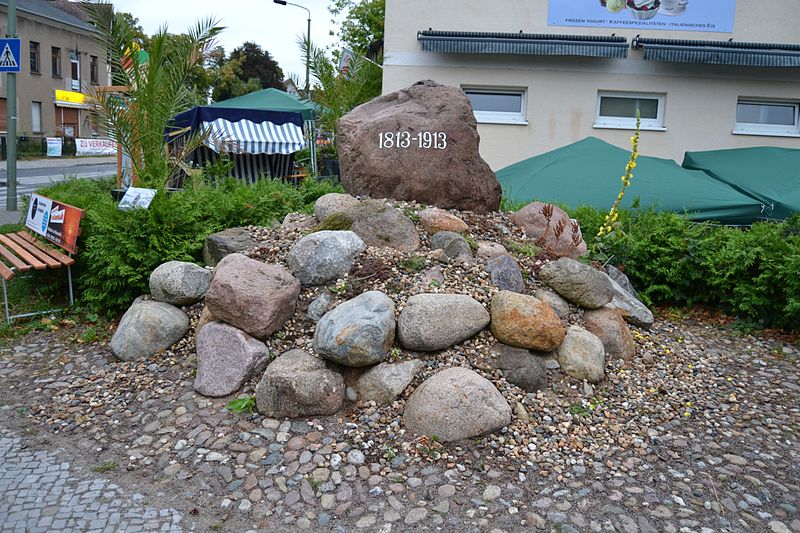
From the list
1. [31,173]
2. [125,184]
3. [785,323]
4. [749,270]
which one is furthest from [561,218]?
[31,173]

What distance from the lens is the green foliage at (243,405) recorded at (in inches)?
192

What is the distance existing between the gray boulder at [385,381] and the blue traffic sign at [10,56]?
10.3m

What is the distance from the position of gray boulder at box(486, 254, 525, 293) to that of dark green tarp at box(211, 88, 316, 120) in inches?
414

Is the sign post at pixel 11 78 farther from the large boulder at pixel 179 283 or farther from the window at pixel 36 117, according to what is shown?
the window at pixel 36 117

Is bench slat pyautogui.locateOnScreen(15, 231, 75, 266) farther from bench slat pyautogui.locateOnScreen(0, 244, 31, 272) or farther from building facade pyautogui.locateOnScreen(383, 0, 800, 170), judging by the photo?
building facade pyautogui.locateOnScreen(383, 0, 800, 170)

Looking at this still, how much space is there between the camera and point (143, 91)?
8.49 m

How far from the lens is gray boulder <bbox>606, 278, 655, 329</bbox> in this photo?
6504 mm

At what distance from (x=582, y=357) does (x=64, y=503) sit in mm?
3513

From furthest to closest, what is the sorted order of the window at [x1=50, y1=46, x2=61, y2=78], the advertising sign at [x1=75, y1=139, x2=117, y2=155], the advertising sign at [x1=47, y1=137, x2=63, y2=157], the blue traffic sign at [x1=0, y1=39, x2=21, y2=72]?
1. the window at [x1=50, y1=46, x2=61, y2=78]
2. the advertising sign at [x1=75, y1=139, x2=117, y2=155]
3. the advertising sign at [x1=47, y1=137, x2=63, y2=157]
4. the blue traffic sign at [x1=0, y1=39, x2=21, y2=72]

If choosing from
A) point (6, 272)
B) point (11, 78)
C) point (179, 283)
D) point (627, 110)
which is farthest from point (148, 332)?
point (627, 110)

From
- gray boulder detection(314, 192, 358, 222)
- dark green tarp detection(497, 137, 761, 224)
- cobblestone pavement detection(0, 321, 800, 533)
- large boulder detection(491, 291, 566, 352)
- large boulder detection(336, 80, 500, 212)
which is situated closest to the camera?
cobblestone pavement detection(0, 321, 800, 533)

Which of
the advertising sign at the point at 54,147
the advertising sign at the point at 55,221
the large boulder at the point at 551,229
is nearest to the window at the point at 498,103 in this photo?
the large boulder at the point at 551,229

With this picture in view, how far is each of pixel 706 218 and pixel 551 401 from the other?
18.9 ft

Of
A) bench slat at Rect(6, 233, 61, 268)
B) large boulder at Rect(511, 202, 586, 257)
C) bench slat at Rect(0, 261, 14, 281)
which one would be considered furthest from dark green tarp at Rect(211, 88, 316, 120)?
bench slat at Rect(0, 261, 14, 281)
